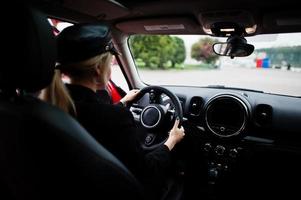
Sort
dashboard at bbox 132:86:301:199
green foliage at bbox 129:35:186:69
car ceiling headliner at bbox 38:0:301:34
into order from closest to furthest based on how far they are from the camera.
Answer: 1. car ceiling headliner at bbox 38:0:301:34
2. dashboard at bbox 132:86:301:199
3. green foliage at bbox 129:35:186:69

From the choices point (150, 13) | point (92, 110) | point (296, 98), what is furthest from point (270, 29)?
point (92, 110)

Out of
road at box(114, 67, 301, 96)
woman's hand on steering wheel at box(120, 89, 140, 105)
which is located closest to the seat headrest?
woman's hand on steering wheel at box(120, 89, 140, 105)

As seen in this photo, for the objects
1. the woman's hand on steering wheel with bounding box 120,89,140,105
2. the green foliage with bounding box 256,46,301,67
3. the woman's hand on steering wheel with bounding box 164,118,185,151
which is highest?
the green foliage with bounding box 256,46,301,67

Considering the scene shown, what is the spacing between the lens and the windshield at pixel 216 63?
11.5 ft

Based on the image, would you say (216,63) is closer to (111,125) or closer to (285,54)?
(285,54)

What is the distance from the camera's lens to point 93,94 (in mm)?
1661

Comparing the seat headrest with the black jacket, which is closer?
the seat headrest

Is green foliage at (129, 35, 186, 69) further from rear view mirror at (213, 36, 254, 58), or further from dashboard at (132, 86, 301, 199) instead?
dashboard at (132, 86, 301, 199)

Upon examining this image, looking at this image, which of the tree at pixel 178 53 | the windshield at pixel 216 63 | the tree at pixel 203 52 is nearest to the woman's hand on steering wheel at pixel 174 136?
the windshield at pixel 216 63

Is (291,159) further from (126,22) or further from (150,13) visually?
(126,22)

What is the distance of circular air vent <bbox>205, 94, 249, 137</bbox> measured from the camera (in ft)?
9.58

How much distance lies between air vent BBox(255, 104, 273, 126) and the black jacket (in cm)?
168

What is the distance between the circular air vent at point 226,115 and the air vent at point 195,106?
13 cm

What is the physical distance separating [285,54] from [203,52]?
123cm
